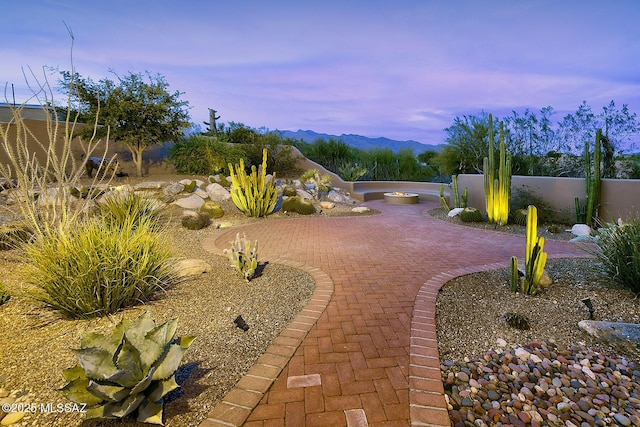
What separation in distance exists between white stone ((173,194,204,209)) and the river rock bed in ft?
30.0

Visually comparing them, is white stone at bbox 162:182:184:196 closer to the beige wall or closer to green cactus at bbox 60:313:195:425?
green cactus at bbox 60:313:195:425

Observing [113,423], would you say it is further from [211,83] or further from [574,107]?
[211,83]

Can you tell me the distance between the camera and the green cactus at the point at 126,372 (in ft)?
5.55

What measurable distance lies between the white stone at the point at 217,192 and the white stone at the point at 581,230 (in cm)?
1016

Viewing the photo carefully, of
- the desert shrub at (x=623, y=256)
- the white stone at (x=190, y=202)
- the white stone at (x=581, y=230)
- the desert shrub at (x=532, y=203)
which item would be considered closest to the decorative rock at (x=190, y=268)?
the desert shrub at (x=623, y=256)

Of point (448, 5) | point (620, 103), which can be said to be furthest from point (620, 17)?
point (448, 5)

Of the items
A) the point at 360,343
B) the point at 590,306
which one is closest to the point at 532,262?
the point at 590,306

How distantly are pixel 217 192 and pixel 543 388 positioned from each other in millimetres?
10586

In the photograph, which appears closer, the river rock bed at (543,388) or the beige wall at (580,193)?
the river rock bed at (543,388)

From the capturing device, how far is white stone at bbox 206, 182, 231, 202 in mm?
10938

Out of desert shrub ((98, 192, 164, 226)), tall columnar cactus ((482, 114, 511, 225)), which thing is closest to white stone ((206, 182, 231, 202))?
desert shrub ((98, 192, 164, 226))

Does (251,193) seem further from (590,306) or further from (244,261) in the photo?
(590,306)

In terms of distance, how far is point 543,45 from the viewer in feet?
32.4

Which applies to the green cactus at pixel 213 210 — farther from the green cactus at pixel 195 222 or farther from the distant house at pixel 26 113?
the distant house at pixel 26 113
